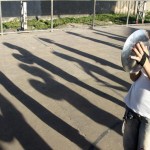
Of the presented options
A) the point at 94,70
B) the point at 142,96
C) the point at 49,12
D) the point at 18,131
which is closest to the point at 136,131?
the point at 142,96

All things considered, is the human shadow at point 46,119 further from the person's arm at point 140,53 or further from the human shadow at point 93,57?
the human shadow at point 93,57

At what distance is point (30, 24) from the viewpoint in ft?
Result: 46.1

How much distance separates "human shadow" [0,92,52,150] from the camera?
433cm

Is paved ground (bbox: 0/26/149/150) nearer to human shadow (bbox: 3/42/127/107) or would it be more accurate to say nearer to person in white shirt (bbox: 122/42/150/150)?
human shadow (bbox: 3/42/127/107)

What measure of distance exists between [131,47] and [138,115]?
2.25ft

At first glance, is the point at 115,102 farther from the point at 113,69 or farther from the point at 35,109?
the point at 113,69

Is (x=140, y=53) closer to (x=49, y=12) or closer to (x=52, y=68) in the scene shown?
(x=52, y=68)

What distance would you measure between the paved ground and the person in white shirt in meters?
1.40

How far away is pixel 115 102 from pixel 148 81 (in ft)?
9.97

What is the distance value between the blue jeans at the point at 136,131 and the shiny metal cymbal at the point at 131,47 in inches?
18.5

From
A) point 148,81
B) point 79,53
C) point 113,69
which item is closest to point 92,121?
point 148,81

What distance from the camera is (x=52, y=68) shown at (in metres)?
7.54

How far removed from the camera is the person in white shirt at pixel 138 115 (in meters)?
2.85

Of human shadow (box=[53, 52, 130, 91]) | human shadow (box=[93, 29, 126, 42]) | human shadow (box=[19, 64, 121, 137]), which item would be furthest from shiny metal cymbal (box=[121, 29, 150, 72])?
human shadow (box=[93, 29, 126, 42])
